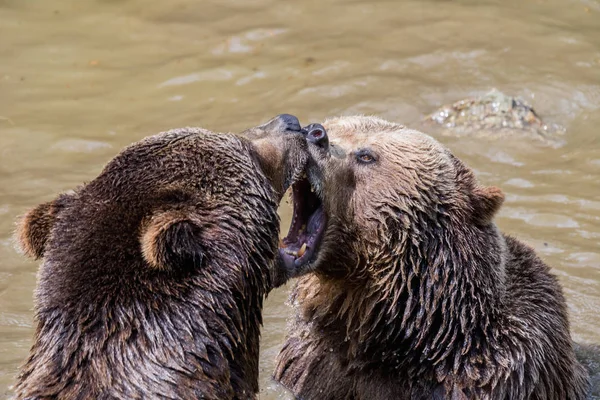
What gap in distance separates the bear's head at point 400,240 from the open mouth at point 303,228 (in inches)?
0.5

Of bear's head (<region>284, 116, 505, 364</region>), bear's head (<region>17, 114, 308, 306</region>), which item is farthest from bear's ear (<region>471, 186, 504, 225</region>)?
bear's head (<region>17, 114, 308, 306</region>)

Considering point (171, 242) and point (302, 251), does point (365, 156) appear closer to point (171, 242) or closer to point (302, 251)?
point (302, 251)

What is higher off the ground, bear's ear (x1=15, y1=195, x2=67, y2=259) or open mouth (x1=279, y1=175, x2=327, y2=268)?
bear's ear (x1=15, y1=195, x2=67, y2=259)

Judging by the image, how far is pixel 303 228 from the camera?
652cm

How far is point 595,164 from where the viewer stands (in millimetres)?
10430

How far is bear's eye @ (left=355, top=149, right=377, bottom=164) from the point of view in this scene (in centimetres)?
656

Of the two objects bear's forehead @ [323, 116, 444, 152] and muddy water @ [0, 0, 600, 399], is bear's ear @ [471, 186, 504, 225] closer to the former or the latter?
bear's forehead @ [323, 116, 444, 152]

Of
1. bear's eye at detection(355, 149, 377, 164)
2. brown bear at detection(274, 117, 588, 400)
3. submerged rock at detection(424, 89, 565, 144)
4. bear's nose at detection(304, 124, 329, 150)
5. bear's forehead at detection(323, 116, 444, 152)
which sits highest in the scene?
bear's nose at detection(304, 124, 329, 150)

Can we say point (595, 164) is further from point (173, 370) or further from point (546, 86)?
point (173, 370)

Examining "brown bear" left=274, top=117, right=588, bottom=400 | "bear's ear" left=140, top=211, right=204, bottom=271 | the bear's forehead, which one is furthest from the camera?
the bear's forehead

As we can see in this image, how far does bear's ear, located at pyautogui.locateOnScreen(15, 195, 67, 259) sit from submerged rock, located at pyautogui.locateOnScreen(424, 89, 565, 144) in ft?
21.6

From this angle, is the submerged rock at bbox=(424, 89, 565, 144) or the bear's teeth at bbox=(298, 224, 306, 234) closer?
the bear's teeth at bbox=(298, 224, 306, 234)

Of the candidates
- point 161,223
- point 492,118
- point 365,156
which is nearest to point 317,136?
point 365,156

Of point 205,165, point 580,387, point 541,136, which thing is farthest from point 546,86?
point 205,165
